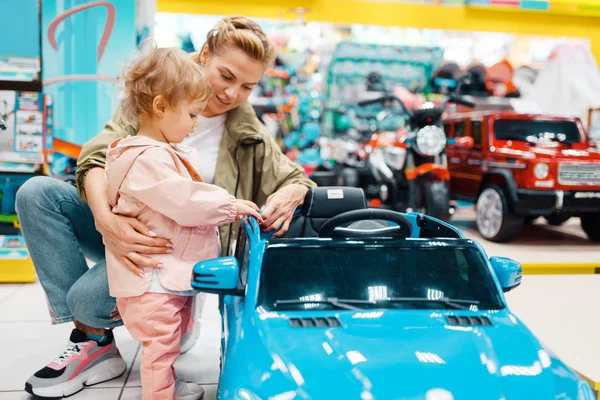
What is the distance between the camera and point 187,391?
1906mm

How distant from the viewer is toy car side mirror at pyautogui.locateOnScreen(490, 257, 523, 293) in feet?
4.99

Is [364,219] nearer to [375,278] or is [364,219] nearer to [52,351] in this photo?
[375,278]

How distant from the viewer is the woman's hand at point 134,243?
1.58 meters

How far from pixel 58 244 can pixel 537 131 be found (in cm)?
482

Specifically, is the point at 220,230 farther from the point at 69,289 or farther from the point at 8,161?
the point at 8,161

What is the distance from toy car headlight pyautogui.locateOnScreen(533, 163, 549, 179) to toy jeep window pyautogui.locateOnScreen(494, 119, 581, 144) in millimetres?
617

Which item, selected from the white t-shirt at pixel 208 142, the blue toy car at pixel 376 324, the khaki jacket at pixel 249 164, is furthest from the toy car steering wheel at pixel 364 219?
the white t-shirt at pixel 208 142

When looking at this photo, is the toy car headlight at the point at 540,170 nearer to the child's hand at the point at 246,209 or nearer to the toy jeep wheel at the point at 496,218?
the toy jeep wheel at the point at 496,218

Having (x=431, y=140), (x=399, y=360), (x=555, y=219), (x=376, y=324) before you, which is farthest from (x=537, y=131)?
(x=399, y=360)

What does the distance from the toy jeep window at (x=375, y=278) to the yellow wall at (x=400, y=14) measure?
5.93m

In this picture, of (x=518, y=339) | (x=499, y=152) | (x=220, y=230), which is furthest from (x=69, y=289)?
(x=499, y=152)

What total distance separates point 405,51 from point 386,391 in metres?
6.17

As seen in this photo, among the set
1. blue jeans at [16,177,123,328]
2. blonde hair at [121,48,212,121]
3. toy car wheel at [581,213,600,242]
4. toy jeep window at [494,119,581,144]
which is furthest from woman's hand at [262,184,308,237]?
toy car wheel at [581,213,600,242]

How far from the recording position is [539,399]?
1104 millimetres
